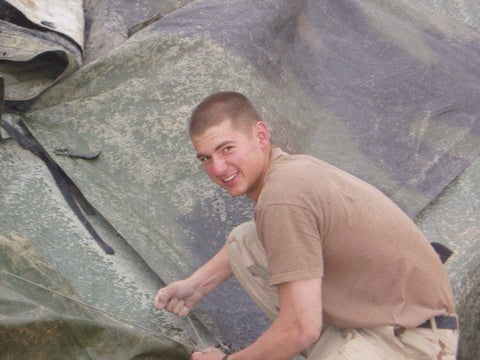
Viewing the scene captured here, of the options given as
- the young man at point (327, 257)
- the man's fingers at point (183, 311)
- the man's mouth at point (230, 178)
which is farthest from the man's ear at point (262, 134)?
the man's fingers at point (183, 311)

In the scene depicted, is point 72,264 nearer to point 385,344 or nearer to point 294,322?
point 294,322

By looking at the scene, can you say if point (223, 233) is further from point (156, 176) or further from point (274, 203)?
point (274, 203)

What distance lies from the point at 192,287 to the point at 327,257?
67cm

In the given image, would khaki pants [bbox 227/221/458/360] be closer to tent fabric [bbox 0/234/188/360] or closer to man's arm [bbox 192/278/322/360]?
man's arm [bbox 192/278/322/360]

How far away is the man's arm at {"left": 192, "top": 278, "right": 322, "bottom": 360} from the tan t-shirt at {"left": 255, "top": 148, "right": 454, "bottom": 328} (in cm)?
4

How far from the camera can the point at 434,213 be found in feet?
11.5

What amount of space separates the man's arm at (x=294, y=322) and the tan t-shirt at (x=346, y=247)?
0.12 ft

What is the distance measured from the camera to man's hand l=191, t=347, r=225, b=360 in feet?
8.02

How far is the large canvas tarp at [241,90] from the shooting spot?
3.14m

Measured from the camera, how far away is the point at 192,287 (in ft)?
8.93

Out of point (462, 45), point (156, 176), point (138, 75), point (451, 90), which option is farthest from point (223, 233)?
point (462, 45)

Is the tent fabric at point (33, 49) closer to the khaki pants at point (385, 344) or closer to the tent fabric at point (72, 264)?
the tent fabric at point (72, 264)

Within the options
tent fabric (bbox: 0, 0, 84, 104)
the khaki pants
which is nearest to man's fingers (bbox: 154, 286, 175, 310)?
the khaki pants

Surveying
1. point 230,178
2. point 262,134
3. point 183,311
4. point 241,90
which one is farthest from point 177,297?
point 241,90
